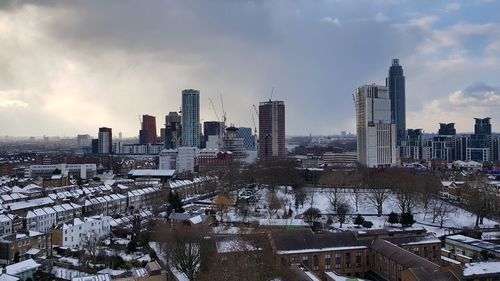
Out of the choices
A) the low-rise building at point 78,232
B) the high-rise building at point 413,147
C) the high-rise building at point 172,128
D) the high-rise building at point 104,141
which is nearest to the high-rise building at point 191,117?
the high-rise building at point 172,128

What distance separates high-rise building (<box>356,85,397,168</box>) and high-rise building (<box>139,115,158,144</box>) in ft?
219

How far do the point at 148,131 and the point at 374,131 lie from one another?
237 feet

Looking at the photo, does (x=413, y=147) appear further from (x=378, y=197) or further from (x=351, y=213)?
(x=351, y=213)

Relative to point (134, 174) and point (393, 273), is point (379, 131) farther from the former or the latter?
point (393, 273)

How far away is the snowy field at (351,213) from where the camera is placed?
2503cm

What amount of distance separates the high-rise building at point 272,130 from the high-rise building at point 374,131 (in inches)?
527

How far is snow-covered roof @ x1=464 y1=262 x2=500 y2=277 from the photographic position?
14020 mm

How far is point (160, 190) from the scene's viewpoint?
33.4 m

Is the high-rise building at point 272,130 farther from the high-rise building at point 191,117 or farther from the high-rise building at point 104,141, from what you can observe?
the high-rise building at point 104,141

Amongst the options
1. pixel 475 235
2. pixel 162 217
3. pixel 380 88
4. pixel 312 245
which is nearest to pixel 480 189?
pixel 475 235

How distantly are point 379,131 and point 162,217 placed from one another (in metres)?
41.1

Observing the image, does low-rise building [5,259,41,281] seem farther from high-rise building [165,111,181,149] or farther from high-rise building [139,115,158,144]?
high-rise building [139,115,158,144]

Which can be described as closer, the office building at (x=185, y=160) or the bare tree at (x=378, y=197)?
the bare tree at (x=378, y=197)

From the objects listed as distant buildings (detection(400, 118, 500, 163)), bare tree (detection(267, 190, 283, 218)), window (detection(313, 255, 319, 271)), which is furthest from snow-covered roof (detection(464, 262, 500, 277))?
distant buildings (detection(400, 118, 500, 163))
